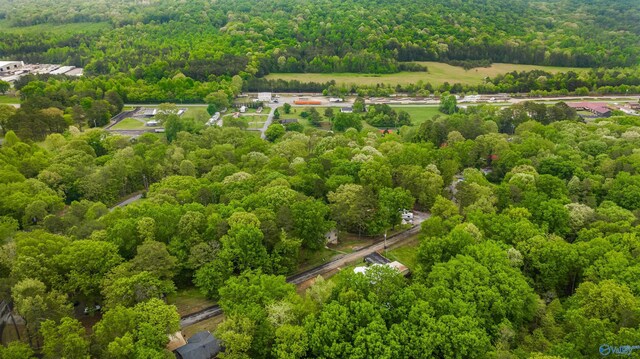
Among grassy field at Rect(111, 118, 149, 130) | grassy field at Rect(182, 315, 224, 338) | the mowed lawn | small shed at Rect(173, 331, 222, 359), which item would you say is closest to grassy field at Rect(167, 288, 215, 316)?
grassy field at Rect(182, 315, 224, 338)

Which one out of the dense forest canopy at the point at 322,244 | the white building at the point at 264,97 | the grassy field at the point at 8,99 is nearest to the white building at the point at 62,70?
the grassy field at the point at 8,99

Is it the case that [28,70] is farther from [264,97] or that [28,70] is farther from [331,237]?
[331,237]

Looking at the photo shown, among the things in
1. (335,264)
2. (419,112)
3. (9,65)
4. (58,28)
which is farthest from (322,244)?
(58,28)

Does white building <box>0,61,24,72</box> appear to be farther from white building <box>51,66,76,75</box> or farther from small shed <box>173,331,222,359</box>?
small shed <box>173,331,222,359</box>

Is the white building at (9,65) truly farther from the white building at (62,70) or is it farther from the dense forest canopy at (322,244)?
the dense forest canopy at (322,244)

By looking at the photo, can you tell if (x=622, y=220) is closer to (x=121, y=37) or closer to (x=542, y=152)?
(x=542, y=152)

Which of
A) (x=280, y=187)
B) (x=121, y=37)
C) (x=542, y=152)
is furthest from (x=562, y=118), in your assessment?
(x=121, y=37)
